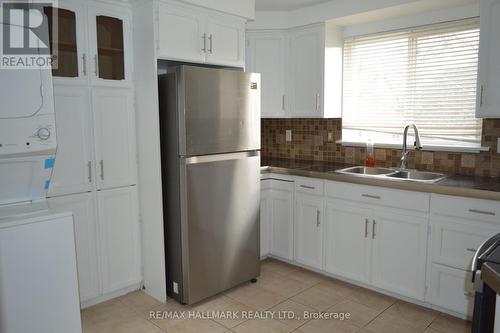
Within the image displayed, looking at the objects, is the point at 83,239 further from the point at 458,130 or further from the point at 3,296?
the point at 458,130

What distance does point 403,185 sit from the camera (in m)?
2.65

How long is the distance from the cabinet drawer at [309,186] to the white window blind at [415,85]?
31.5 inches

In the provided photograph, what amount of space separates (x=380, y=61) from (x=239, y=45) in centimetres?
132

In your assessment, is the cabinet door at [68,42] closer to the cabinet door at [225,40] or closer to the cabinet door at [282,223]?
the cabinet door at [225,40]

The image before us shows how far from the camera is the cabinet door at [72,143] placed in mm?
2504

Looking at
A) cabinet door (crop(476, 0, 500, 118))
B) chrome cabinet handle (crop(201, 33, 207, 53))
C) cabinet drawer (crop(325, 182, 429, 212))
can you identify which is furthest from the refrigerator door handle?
cabinet door (crop(476, 0, 500, 118))

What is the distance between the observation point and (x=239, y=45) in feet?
10.1

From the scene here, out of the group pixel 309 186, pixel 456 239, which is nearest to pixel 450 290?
pixel 456 239

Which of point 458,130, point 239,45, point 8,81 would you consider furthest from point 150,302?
point 458,130

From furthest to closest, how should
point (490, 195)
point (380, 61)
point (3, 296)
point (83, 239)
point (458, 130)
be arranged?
point (380, 61) → point (458, 130) → point (83, 239) → point (490, 195) → point (3, 296)

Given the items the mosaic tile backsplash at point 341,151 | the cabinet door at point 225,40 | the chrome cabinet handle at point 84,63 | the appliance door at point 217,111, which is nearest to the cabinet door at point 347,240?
the mosaic tile backsplash at point 341,151

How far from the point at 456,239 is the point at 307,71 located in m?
1.92

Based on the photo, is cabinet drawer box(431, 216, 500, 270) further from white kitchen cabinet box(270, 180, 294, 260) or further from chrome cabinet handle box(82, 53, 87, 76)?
chrome cabinet handle box(82, 53, 87, 76)

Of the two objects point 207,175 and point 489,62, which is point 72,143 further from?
point 489,62
